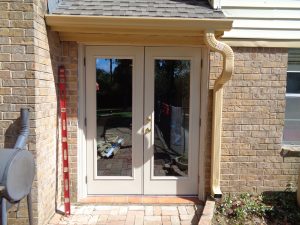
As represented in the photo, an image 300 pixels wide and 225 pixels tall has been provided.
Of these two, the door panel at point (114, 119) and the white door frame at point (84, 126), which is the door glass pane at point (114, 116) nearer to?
the door panel at point (114, 119)

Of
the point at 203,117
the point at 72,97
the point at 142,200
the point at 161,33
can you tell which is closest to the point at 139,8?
the point at 161,33

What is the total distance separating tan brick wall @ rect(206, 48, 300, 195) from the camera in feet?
13.7

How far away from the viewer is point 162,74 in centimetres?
430

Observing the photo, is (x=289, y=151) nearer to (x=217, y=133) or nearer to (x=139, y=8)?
(x=217, y=133)

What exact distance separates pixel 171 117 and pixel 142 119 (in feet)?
1.47

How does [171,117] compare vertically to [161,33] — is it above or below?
below

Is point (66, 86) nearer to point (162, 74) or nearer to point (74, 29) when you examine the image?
point (74, 29)

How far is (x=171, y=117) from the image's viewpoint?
4395mm

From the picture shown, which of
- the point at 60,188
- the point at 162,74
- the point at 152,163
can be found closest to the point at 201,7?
the point at 162,74

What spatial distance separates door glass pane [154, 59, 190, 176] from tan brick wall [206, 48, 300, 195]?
441mm

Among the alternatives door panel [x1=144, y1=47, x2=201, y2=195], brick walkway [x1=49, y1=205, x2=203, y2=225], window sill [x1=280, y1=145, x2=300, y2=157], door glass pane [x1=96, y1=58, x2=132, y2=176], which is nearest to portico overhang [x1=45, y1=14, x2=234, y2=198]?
door panel [x1=144, y1=47, x2=201, y2=195]

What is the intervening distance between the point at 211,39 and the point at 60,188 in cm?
297

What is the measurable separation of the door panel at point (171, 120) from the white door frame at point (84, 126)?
85 mm

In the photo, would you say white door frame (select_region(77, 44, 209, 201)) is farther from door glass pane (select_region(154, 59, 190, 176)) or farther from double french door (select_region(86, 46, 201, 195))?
door glass pane (select_region(154, 59, 190, 176))
